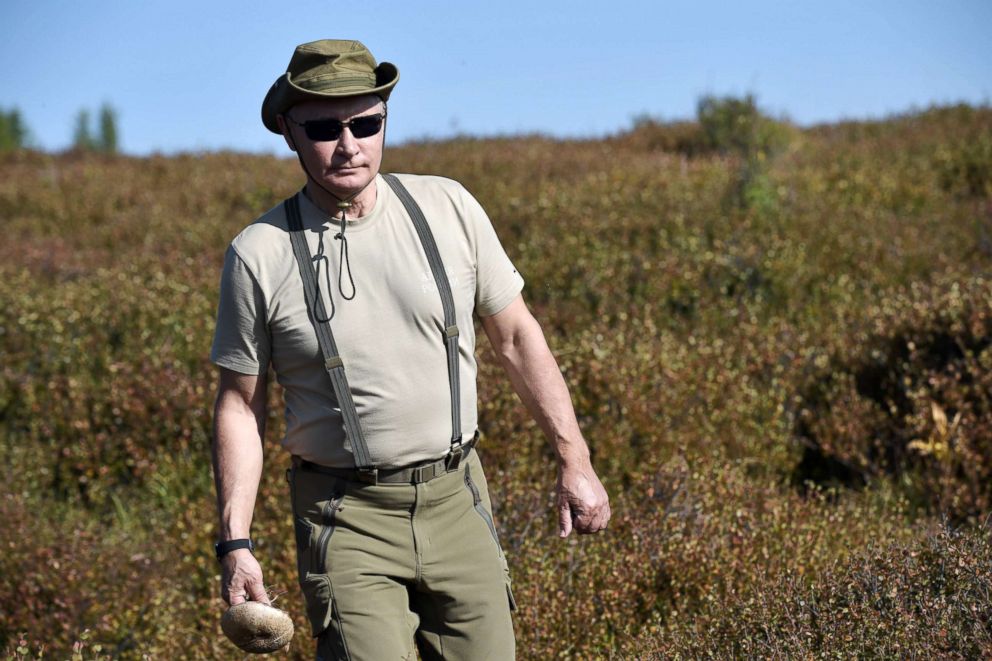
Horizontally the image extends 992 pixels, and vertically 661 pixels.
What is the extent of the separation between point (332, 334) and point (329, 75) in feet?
2.16

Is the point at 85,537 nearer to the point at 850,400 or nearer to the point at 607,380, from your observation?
the point at 607,380

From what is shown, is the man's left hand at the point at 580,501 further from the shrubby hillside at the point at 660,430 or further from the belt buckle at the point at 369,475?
the shrubby hillside at the point at 660,430

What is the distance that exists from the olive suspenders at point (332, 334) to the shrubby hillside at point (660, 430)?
1.19m

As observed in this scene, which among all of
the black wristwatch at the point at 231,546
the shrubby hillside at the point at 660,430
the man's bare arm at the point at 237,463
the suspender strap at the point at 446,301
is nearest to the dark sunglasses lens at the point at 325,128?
the suspender strap at the point at 446,301

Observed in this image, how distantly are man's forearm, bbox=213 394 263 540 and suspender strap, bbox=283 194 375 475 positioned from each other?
274mm

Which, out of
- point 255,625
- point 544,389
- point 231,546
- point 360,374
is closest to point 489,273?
point 544,389

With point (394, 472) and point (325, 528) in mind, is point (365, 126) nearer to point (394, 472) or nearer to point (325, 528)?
point (394, 472)

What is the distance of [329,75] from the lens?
8.44ft

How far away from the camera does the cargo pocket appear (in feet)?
8.39

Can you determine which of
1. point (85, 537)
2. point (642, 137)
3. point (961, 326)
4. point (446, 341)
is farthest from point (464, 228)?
point (642, 137)

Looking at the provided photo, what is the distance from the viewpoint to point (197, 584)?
4.65m

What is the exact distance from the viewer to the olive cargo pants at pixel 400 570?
2547 millimetres

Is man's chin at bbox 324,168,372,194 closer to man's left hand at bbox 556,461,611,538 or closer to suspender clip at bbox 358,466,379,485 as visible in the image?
suspender clip at bbox 358,466,379,485

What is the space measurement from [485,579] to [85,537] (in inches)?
111
